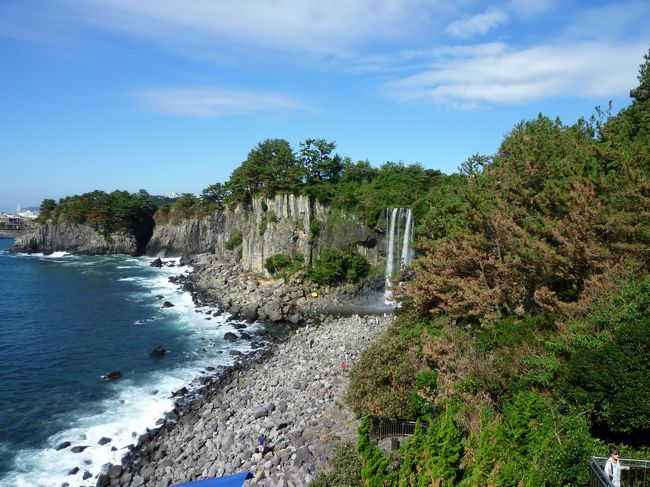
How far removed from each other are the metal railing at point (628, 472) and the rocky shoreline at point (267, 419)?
9460 millimetres

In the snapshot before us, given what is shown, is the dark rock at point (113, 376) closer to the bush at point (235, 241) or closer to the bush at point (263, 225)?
the bush at point (263, 225)

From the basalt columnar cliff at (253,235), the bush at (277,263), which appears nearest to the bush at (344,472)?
the basalt columnar cliff at (253,235)

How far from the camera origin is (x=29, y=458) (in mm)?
21281

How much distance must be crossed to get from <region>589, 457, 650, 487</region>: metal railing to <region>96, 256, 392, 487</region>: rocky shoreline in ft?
31.0

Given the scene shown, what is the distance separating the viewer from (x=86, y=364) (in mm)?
32344

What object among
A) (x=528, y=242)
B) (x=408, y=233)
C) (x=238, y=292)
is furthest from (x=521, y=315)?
(x=238, y=292)

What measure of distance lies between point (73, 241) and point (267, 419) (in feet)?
280

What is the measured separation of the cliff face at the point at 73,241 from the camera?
9088cm

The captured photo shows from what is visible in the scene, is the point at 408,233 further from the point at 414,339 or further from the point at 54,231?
the point at 54,231

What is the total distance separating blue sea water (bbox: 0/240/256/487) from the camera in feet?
72.2

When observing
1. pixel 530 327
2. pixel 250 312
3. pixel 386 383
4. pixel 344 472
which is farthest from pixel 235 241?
pixel 344 472

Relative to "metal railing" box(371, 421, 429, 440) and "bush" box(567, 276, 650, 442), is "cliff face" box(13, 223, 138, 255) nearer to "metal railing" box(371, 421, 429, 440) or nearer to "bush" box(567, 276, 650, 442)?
"metal railing" box(371, 421, 429, 440)

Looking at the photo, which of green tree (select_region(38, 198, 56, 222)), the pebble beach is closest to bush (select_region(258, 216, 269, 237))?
the pebble beach

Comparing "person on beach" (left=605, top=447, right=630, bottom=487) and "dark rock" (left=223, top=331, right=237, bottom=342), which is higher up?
"person on beach" (left=605, top=447, right=630, bottom=487)
